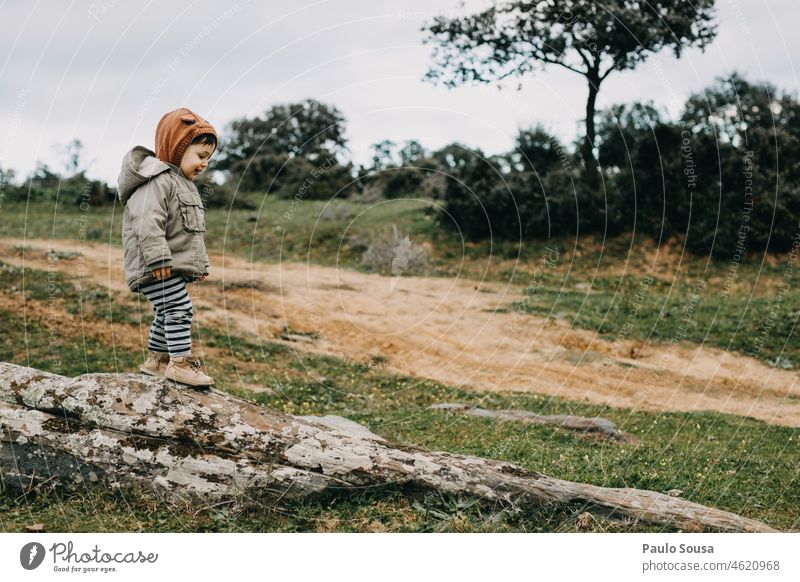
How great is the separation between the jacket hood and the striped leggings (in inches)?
31.2

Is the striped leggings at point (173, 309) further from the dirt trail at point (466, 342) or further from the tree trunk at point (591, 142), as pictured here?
the tree trunk at point (591, 142)

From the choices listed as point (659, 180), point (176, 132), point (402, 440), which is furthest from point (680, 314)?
point (176, 132)

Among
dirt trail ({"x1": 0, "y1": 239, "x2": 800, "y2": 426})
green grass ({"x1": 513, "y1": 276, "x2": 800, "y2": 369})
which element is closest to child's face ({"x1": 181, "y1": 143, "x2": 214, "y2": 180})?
dirt trail ({"x1": 0, "y1": 239, "x2": 800, "y2": 426})

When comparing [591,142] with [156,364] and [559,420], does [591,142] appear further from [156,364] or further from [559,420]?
[156,364]

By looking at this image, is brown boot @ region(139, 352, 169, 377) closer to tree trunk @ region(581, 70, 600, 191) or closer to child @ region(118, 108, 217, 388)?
child @ region(118, 108, 217, 388)

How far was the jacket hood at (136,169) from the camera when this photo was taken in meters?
5.93

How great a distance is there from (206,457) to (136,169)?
234 cm

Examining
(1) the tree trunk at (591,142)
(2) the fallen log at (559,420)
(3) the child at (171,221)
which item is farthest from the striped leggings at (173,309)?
(1) the tree trunk at (591,142)

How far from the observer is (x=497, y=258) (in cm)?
2286

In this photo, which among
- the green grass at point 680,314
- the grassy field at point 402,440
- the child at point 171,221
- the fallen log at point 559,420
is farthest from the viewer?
the green grass at point 680,314

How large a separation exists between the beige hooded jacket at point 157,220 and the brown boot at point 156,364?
2.07 feet

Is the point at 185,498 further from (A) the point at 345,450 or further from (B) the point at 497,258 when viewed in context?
(B) the point at 497,258

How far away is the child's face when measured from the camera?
19.9 feet

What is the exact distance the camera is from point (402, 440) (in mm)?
8852
